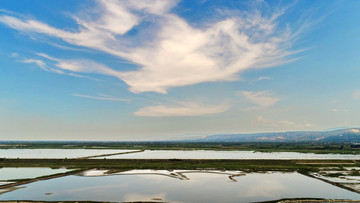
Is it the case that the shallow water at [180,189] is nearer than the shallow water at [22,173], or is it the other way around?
the shallow water at [180,189]

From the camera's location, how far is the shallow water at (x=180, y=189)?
1169 inches

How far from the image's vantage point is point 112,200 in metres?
28.5

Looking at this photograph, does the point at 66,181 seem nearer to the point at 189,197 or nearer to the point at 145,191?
the point at 145,191

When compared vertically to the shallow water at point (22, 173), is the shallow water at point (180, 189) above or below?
below

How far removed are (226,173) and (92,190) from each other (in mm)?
24832

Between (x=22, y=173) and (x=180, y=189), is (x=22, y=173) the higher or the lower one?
the higher one

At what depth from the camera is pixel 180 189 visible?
33219mm

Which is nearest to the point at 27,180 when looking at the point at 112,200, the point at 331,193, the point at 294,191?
the point at 112,200

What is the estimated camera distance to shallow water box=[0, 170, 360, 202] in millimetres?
29688

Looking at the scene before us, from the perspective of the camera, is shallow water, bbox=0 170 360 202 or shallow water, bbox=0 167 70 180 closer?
shallow water, bbox=0 170 360 202

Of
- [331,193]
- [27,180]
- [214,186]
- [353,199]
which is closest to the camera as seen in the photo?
[353,199]

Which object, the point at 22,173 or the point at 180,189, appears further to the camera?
the point at 22,173

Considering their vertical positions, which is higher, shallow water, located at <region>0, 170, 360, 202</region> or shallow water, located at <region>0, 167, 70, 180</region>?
shallow water, located at <region>0, 167, 70, 180</region>

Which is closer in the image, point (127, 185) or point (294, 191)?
point (294, 191)
